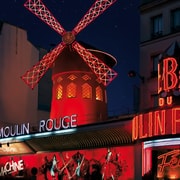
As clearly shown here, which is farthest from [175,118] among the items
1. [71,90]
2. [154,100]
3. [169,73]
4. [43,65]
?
[43,65]

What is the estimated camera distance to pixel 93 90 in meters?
23.1

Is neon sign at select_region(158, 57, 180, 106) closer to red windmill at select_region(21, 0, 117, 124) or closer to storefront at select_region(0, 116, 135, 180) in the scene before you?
storefront at select_region(0, 116, 135, 180)

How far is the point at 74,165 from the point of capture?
67.0ft

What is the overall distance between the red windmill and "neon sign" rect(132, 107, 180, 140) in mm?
5898

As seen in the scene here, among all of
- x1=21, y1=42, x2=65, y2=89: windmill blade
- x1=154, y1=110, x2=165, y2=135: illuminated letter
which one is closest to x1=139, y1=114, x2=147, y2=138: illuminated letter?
x1=154, y1=110, x2=165, y2=135: illuminated letter

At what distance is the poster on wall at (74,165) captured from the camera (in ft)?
61.2

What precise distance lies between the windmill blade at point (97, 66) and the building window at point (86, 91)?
0.78 m

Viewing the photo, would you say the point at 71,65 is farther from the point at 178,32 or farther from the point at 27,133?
the point at 178,32

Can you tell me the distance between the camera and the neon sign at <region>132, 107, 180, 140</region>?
15.3 metres

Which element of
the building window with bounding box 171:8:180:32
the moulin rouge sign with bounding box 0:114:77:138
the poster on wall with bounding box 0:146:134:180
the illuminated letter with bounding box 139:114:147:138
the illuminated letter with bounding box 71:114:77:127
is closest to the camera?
the illuminated letter with bounding box 139:114:147:138

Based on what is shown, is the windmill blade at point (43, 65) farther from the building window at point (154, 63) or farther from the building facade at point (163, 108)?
the building facade at point (163, 108)

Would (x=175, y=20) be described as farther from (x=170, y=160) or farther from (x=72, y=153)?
(x=72, y=153)

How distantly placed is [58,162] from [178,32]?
23.0ft

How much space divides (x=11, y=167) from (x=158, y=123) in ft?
33.3
